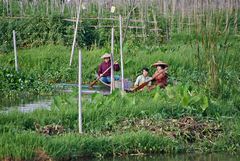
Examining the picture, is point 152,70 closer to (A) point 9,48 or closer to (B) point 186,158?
(A) point 9,48

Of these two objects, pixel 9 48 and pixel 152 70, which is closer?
pixel 152 70

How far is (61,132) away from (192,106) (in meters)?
2.46

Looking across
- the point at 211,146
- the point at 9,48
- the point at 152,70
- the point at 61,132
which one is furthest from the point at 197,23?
the point at 9,48

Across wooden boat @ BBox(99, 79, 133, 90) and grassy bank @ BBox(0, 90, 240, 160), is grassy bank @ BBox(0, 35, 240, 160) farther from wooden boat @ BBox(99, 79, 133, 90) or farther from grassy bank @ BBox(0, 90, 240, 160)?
wooden boat @ BBox(99, 79, 133, 90)

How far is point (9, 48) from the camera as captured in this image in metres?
20.7

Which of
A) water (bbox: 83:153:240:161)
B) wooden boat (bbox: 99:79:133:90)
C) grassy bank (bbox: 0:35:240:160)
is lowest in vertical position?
water (bbox: 83:153:240:161)

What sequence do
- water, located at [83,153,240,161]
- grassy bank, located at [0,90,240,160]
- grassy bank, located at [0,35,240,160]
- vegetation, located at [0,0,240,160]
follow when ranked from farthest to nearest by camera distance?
water, located at [83,153,240,161], vegetation, located at [0,0,240,160], grassy bank, located at [0,35,240,160], grassy bank, located at [0,90,240,160]

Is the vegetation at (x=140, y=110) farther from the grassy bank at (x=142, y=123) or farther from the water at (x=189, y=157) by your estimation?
the water at (x=189, y=157)

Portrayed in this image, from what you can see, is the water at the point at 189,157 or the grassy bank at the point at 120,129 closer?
the grassy bank at the point at 120,129

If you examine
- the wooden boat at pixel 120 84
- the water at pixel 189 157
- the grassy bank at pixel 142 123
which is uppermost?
the grassy bank at pixel 142 123

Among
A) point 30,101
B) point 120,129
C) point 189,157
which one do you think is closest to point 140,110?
point 120,129

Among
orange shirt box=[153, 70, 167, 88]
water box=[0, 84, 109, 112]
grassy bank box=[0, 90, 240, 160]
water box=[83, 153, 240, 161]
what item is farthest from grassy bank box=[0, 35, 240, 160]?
water box=[0, 84, 109, 112]

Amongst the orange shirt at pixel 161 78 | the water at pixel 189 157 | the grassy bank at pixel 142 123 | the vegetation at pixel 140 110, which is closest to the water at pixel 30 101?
the vegetation at pixel 140 110

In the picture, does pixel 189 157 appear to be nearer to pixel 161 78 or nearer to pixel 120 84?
pixel 161 78
